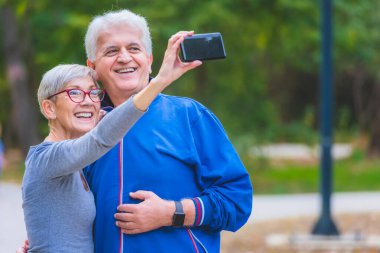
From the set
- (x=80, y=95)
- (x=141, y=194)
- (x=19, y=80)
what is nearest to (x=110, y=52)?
(x=80, y=95)

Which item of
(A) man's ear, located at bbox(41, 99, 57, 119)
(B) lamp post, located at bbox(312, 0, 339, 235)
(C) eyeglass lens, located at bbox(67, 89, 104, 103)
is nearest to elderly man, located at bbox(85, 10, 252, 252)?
(C) eyeglass lens, located at bbox(67, 89, 104, 103)

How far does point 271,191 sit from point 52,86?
561 inches

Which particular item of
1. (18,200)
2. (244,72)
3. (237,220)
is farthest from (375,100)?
(237,220)

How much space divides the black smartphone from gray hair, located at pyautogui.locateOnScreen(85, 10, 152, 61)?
35 cm

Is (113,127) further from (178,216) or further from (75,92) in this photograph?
(178,216)

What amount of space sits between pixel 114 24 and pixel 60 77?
279 millimetres

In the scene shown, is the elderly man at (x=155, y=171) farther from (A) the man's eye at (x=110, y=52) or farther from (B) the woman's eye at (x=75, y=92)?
(B) the woman's eye at (x=75, y=92)

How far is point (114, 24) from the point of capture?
305 centimetres

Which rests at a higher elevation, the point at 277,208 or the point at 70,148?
the point at 277,208

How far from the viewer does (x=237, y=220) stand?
10.3ft

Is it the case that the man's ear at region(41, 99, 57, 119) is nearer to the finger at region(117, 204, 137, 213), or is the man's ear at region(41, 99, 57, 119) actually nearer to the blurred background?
the finger at region(117, 204, 137, 213)

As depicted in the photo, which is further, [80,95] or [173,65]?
[80,95]

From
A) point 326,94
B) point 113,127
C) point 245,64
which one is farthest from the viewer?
point 245,64

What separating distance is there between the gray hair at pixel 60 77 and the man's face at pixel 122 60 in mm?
73
